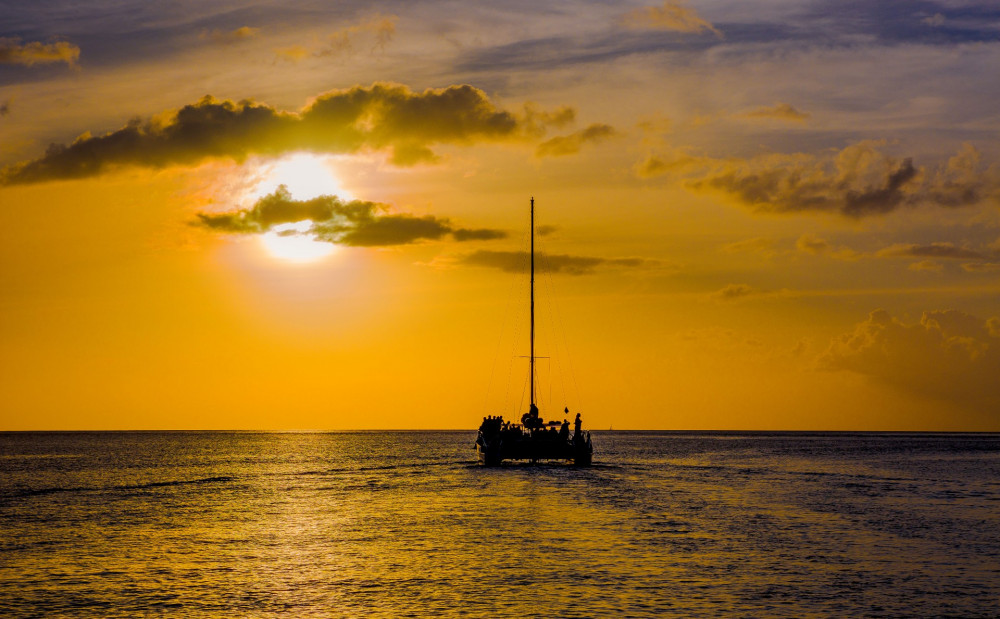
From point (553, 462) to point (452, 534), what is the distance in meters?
57.9

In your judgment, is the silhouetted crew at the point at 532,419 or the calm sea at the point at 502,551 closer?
the calm sea at the point at 502,551

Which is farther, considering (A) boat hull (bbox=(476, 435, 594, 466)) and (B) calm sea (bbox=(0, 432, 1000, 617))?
(A) boat hull (bbox=(476, 435, 594, 466))

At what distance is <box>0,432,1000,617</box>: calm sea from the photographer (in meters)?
28.3

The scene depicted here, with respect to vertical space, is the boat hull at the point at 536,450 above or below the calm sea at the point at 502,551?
above

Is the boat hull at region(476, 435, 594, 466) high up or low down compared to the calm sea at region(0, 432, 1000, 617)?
up

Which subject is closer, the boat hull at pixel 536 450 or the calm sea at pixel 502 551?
the calm sea at pixel 502 551

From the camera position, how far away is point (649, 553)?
3769 cm

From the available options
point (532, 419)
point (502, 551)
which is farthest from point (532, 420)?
point (502, 551)

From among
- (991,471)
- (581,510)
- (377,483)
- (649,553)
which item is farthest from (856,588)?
(991,471)

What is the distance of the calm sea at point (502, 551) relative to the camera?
93.0 ft

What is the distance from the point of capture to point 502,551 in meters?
38.2

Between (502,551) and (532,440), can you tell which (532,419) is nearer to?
(532,440)

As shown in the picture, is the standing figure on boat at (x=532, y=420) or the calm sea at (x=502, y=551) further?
the standing figure on boat at (x=532, y=420)

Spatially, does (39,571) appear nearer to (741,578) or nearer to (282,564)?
(282,564)
